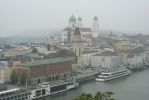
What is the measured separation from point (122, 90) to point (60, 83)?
1.54m

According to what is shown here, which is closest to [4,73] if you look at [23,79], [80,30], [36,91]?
[23,79]

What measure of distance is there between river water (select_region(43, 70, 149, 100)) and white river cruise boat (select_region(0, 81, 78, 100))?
18cm

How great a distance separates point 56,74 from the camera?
10.8 metres

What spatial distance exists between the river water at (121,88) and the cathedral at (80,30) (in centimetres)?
705

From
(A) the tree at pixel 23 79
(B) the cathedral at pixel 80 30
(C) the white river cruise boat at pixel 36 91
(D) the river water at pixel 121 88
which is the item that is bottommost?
(D) the river water at pixel 121 88

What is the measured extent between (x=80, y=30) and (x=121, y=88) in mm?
11032

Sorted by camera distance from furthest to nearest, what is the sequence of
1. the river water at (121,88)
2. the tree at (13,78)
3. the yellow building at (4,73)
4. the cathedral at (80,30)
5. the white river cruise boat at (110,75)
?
the cathedral at (80,30), the white river cruise boat at (110,75), the yellow building at (4,73), the tree at (13,78), the river water at (121,88)

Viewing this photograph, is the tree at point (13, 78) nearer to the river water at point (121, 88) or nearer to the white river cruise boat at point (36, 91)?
the white river cruise boat at point (36, 91)

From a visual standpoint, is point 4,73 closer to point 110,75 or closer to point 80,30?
point 110,75

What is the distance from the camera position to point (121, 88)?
9.51m

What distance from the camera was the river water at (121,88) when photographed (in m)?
8.34

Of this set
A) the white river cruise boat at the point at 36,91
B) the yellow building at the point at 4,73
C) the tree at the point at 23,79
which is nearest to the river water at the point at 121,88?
the white river cruise boat at the point at 36,91

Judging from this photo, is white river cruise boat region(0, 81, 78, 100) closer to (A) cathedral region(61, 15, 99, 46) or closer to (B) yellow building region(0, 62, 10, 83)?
(B) yellow building region(0, 62, 10, 83)

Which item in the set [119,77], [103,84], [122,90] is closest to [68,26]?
[119,77]
